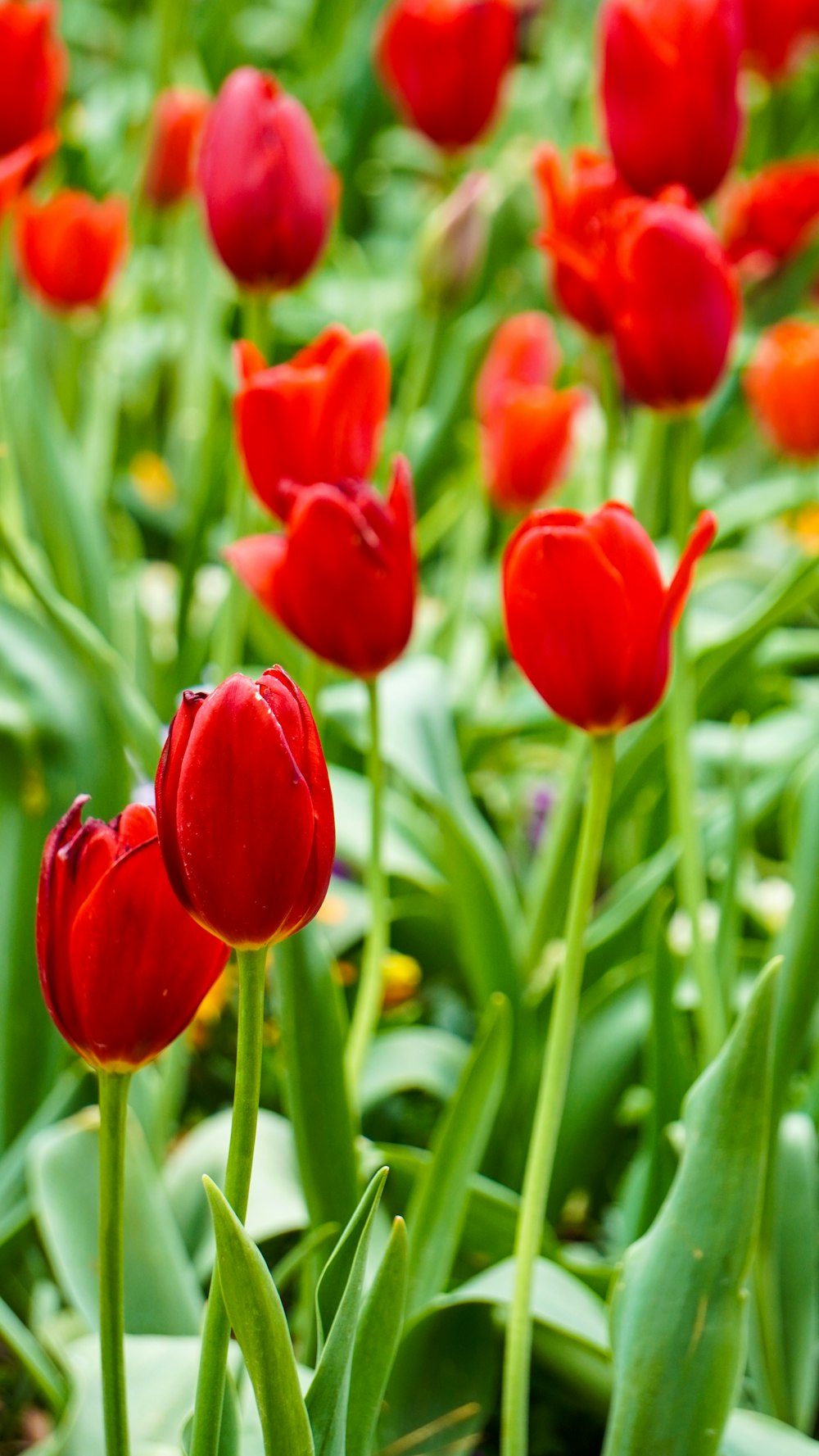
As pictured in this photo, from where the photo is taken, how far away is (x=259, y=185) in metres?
0.85

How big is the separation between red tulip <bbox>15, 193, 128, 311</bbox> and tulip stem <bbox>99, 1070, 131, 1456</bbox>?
992mm

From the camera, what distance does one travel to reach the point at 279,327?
79.7 inches

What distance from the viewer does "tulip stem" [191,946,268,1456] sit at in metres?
0.41

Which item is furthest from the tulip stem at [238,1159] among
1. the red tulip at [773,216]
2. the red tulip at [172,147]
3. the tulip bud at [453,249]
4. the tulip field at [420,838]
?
the red tulip at [172,147]

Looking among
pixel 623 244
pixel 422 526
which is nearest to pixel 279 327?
pixel 422 526

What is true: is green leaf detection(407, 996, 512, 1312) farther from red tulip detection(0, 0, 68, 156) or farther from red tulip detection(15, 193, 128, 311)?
red tulip detection(15, 193, 128, 311)

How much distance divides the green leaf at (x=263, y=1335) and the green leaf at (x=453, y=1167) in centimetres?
20

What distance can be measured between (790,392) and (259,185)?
60 centimetres

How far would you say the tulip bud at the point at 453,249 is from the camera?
127 centimetres

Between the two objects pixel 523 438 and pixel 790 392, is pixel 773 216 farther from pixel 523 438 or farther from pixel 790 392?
pixel 523 438

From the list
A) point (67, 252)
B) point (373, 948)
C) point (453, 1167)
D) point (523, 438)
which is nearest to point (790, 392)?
point (523, 438)

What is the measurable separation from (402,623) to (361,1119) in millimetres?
465

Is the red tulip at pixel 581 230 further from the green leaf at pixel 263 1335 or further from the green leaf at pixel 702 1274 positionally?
the green leaf at pixel 263 1335

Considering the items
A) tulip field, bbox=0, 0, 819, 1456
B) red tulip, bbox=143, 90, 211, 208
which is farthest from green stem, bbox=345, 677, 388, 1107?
red tulip, bbox=143, 90, 211, 208
